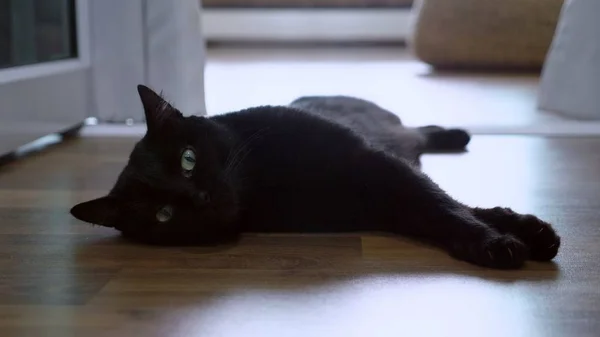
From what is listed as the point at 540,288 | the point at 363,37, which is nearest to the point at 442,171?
the point at 540,288

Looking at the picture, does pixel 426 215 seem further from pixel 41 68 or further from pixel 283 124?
pixel 41 68

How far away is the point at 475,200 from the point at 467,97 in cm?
174

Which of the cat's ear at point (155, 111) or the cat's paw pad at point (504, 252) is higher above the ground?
the cat's ear at point (155, 111)

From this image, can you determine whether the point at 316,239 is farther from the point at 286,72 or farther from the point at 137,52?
the point at 286,72

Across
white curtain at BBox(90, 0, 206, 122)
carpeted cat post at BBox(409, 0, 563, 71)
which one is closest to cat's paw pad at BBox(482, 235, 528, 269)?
white curtain at BBox(90, 0, 206, 122)

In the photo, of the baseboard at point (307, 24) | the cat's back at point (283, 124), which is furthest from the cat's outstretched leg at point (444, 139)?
the baseboard at point (307, 24)

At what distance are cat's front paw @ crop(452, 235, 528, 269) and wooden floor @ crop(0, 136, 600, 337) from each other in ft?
0.05

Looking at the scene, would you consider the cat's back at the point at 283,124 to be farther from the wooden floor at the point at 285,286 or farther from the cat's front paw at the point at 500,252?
the cat's front paw at the point at 500,252

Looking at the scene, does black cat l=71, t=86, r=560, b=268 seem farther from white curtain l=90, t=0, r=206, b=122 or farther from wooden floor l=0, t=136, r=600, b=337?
white curtain l=90, t=0, r=206, b=122

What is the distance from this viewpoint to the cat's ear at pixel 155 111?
112 centimetres

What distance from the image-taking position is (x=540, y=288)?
0.93 meters

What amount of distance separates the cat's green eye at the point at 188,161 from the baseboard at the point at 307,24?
4748 mm

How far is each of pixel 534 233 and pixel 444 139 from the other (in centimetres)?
93

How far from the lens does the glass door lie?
69.6 inches
